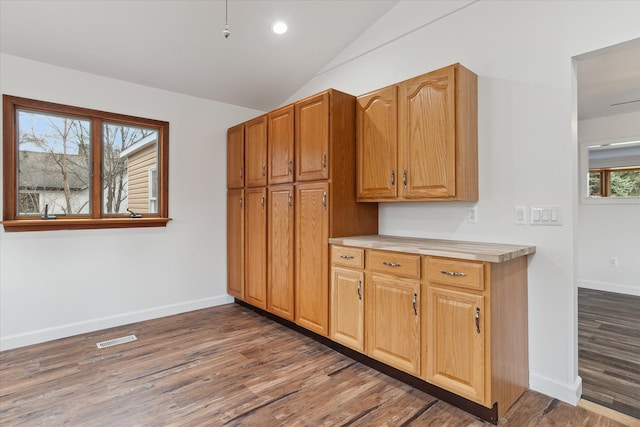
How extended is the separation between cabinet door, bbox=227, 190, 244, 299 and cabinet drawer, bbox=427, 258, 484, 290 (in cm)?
246

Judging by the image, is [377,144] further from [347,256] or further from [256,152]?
[256,152]

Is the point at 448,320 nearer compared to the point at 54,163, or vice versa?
the point at 448,320

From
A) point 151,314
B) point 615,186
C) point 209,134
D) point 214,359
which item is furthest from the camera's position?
point 615,186

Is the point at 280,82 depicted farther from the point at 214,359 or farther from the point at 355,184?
the point at 214,359

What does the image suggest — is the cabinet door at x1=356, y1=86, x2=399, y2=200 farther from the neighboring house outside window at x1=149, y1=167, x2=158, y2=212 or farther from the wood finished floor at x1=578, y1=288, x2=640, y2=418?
the neighboring house outside window at x1=149, y1=167, x2=158, y2=212

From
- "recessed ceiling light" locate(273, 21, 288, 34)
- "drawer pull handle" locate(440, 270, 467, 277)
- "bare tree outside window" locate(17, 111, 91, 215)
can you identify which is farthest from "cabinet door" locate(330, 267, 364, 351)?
"bare tree outside window" locate(17, 111, 91, 215)

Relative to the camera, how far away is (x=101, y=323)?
3.39 m

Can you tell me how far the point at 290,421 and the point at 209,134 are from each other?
333cm

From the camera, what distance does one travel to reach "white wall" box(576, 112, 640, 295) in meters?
4.38

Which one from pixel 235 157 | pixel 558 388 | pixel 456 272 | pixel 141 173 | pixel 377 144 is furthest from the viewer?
pixel 235 157

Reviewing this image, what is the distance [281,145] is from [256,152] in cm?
48

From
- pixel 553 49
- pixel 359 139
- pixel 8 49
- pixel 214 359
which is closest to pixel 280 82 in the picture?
pixel 359 139

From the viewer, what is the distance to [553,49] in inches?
85.0

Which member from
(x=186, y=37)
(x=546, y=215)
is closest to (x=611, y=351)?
(x=546, y=215)
